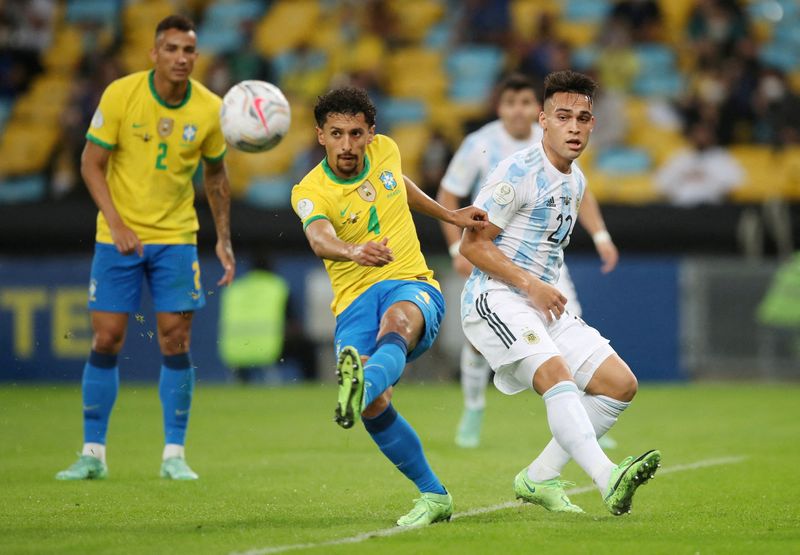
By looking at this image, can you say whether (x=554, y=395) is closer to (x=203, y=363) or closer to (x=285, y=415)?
(x=285, y=415)

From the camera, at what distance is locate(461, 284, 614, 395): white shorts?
6.53 metres

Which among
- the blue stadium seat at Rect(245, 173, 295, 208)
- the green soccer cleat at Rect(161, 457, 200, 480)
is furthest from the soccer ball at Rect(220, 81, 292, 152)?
the blue stadium seat at Rect(245, 173, 295, 208)

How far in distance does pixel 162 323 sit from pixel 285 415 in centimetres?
474

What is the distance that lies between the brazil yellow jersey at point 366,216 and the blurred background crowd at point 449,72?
34.6ft

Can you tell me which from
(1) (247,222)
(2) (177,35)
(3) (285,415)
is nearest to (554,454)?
(2) (177,35)

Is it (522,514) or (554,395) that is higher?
(554,395)

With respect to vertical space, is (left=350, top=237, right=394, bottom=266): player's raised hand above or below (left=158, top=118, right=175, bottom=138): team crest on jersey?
below

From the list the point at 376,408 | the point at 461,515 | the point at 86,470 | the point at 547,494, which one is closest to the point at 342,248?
the point at 376,408

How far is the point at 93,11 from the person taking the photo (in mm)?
20734

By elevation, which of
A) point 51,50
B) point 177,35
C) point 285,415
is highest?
point 51,50

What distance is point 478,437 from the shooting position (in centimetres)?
1045

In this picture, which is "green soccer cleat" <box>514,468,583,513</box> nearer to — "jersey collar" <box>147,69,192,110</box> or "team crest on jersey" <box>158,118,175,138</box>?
"team crest on jersey" <box>158,118,175,138</box>

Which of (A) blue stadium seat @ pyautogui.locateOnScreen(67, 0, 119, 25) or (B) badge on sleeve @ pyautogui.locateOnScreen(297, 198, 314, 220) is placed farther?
(A) blue stadium seat @ pyautogui.locateOnScreen(67, 0, 119, 25)

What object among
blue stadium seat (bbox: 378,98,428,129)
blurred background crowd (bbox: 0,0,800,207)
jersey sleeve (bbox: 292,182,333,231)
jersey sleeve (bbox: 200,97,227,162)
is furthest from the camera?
blue stadium seat (bbox: 378,98,428,129)
